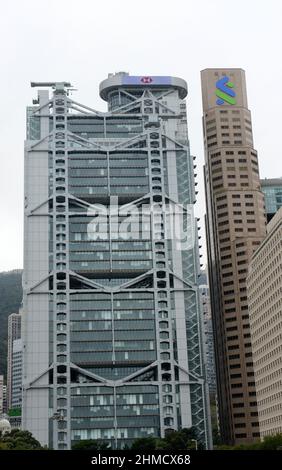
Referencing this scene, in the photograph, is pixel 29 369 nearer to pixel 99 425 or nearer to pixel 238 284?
pixel 99 425

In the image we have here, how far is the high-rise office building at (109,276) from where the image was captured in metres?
140

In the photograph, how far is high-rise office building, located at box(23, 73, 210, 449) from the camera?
140125 mm

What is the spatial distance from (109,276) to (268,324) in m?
35.5

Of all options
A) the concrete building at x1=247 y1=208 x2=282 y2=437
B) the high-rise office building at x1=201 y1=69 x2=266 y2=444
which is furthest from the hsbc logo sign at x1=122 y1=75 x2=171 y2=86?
the concrete building at x1=247 y1=208 x2=282 y2=437

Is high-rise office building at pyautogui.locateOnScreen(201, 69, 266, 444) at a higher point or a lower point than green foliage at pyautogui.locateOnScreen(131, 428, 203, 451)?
higher

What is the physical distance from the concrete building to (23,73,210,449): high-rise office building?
12.2m

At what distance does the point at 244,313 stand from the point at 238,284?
780 centimetres

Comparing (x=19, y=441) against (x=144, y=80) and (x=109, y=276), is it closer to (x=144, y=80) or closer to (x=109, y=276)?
(x=109, y=276)

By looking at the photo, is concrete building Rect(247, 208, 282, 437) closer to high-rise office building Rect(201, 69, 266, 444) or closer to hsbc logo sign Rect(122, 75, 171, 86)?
high-rise office building Rect(201, 69, 266, 444)

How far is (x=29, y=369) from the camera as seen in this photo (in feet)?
464

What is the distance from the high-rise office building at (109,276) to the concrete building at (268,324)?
12.2m
